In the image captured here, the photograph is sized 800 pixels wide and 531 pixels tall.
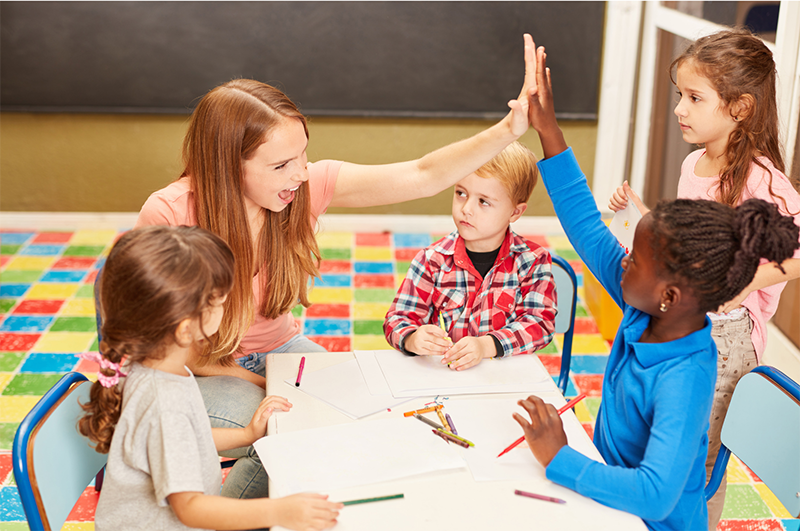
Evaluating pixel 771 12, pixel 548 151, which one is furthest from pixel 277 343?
pixel 771 12

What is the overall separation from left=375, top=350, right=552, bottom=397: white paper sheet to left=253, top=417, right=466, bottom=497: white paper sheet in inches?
5.6

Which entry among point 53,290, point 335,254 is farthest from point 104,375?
point 335,254

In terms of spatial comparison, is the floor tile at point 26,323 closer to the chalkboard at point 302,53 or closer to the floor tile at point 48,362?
the floor tile at point 48,362

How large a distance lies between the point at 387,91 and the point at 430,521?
341 cm

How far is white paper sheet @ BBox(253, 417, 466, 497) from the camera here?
1.15 metres

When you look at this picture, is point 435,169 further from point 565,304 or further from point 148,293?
point 148,293

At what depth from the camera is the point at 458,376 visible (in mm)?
1498

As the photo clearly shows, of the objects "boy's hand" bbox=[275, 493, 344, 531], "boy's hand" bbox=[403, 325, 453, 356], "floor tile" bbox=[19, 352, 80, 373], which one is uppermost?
"boy's hand" bbox=[403, 325, 453, 356]

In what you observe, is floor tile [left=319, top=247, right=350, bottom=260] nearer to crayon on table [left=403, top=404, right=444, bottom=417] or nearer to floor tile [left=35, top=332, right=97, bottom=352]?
floor tile [left=35, top=332, right=97, bottom=352]

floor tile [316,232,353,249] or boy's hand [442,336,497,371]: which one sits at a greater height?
boy's hand [442,336,497,371]

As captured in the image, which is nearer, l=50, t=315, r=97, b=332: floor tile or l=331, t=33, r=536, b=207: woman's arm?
l=331, t=33, r=536, b=207: woman's arm

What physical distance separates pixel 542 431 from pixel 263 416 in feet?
1.72

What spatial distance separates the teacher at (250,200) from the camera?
1.57 metres

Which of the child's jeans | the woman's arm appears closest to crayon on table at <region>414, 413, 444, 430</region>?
the woman's arm
